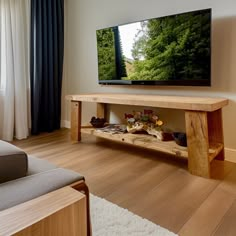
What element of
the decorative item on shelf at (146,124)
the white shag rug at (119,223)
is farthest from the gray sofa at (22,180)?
the decorative item on shelf at (146,124)

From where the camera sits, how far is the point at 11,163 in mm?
820

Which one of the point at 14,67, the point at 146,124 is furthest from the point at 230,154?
the point at 14,67

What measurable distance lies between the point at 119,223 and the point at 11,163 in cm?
76

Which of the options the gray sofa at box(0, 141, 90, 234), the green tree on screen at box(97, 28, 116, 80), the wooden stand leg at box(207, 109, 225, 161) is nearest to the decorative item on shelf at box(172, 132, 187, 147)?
the wooden stand leg at box(207, 109, 225, 161)

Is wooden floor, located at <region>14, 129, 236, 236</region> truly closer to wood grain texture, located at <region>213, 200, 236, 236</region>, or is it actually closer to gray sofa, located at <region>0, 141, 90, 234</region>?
wood grain texture, located at <region>213, 200, 236, 236</region>

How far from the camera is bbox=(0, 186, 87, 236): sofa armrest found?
0.54m

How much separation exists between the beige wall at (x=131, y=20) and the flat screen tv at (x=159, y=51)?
0.57ft

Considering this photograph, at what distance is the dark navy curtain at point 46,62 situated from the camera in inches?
124

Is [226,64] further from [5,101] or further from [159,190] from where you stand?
[5,101]

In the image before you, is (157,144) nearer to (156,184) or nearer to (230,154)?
(156,184)

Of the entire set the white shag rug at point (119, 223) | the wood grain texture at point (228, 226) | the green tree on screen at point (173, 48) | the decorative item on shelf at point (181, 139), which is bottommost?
the wood grain texture at point (228, 226)

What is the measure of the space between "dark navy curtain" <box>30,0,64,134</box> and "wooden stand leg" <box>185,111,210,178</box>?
211cm

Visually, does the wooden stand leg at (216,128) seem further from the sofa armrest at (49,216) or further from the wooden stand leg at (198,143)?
the sofa armrest at (49,216)

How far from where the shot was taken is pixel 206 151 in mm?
1908
